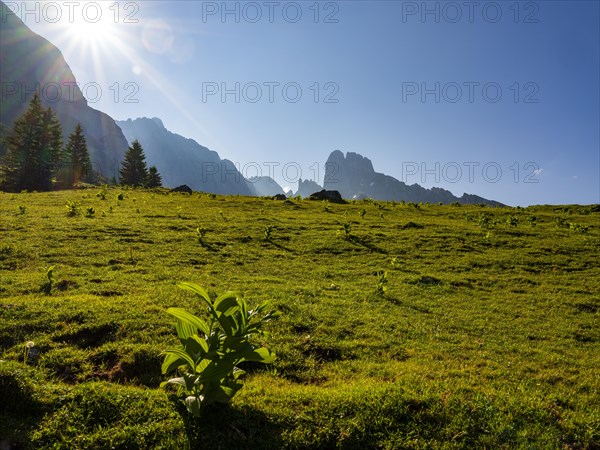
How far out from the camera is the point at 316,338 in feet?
35.2

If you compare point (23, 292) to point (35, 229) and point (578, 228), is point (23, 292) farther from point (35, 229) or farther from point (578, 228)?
point (578, 228)

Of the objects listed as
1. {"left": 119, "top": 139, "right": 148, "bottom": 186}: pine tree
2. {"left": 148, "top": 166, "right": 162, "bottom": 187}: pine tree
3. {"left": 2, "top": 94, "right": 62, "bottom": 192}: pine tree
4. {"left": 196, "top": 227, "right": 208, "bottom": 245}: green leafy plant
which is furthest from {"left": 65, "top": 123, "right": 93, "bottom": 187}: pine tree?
{"left": 196, "top": 227, "right": 208, "bottom": 245}: green leafy plant

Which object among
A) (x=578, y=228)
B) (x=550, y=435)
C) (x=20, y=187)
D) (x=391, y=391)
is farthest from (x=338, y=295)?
(x=20, y=187)

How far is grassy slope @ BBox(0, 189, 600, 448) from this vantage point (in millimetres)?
5910

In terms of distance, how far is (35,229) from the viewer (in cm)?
2338

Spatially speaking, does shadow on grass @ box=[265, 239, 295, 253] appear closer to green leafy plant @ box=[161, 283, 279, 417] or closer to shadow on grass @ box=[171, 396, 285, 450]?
shadow on grass @ box=[171, 396, 285, 450]

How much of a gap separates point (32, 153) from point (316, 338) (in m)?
82.2

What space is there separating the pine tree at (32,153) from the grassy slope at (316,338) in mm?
52227

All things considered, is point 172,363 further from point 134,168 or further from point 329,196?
point 134,168

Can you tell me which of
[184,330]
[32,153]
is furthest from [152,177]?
[184,330]

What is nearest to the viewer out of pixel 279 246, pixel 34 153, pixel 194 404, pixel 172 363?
pixel 194 404

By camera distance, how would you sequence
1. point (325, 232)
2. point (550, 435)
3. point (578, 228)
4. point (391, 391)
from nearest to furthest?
point (550, 435), point (391, 391), point (325, 232), point (578, 228)

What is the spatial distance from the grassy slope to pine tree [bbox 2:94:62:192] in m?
52.2

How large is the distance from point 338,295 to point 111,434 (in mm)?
11358
